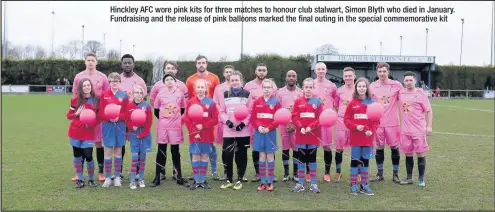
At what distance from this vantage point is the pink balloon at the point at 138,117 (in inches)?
263

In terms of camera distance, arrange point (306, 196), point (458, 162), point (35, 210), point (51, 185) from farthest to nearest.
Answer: point (458, 162), point (51, 185), point (306, 196), point (35, 210)

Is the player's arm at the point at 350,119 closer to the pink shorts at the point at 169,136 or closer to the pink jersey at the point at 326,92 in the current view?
the pink jersey at the point at 326,92

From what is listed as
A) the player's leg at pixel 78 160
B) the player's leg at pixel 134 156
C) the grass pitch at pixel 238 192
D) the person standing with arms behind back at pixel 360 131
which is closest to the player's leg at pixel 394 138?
the grass pitch at pixel 238 192

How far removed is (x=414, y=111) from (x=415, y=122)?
179 millimetres

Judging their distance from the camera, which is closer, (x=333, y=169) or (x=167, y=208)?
(x=167, y=208)

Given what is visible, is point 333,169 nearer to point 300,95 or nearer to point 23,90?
point 300,95

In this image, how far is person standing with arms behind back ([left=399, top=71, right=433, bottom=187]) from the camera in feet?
24.0

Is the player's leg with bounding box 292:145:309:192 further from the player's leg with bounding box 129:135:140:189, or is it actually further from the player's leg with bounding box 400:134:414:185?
the player's leg with bounding box 129:135:140:189

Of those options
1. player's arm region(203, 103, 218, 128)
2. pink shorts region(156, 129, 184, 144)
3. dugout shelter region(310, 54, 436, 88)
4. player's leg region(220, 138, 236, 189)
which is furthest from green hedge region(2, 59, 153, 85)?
player's arm region(203, 103, 218, 128)

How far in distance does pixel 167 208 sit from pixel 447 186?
4411mm

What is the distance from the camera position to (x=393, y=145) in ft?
24.9

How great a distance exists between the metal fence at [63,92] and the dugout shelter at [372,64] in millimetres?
2241

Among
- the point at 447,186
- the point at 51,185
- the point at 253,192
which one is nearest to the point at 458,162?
the point at 447,186

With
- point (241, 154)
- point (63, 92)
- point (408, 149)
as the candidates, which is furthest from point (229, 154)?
point (63, 92)
